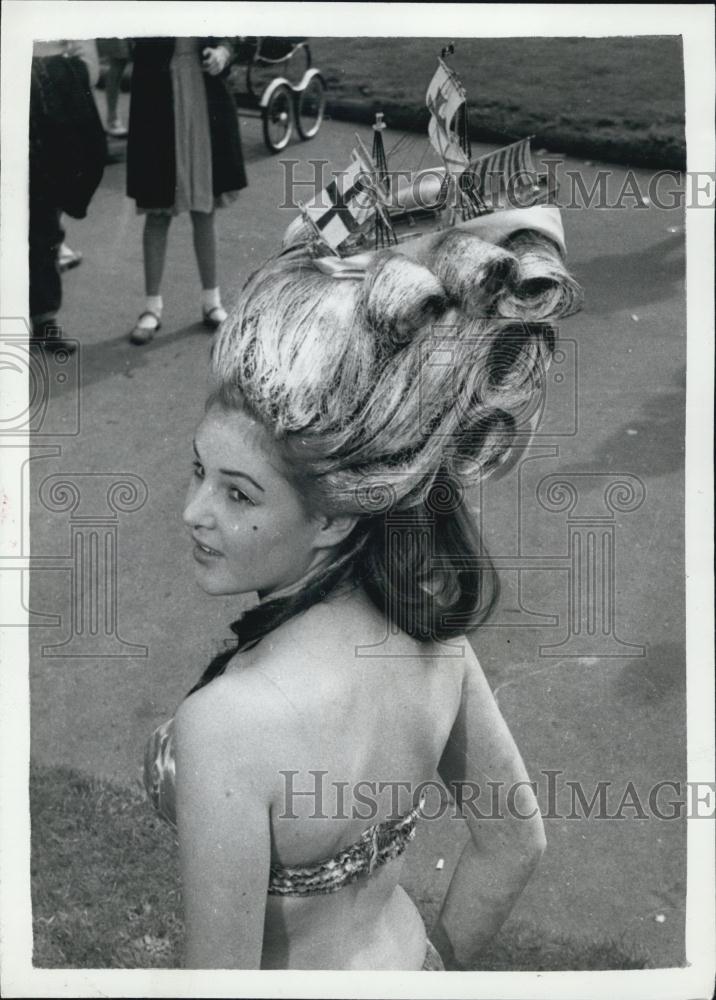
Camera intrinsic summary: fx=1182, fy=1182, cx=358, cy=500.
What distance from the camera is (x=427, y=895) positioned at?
2.75 meters

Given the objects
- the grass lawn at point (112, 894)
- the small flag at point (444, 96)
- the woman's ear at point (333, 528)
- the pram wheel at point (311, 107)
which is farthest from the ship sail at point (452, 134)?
the grass lawn at point (112, 894)

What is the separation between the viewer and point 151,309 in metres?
3.37

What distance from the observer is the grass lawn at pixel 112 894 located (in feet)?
8.58

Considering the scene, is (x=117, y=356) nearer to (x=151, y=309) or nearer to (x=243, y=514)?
(x=151, y=309)

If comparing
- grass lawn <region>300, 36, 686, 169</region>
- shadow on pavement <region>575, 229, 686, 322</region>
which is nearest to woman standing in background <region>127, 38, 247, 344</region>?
grass lawn <region>300, 36, 686, 169</region>

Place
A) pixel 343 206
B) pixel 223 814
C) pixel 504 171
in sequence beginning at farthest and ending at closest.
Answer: pixel 504 171, pixel 343 206, pixel 223 814

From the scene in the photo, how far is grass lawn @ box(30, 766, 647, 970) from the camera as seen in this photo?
2.62 m

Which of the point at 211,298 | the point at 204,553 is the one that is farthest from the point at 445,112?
the point at 211,298

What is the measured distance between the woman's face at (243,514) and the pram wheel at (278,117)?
132cm

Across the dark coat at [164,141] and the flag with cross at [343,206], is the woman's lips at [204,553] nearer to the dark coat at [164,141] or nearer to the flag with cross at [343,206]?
the flag with cross at [343,206]

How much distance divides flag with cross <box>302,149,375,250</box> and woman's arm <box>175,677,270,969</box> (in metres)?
0.76

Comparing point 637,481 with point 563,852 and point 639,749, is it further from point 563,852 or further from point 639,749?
point 563,852

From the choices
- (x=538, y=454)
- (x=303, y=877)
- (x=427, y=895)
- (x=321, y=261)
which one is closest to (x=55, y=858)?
(x=427, y=895)

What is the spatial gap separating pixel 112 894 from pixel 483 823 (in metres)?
1.00
